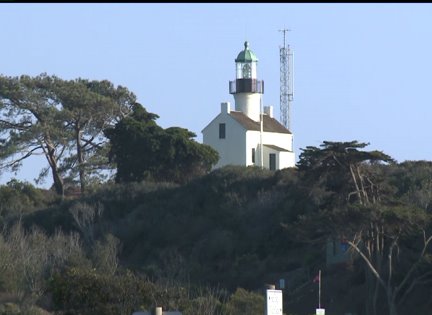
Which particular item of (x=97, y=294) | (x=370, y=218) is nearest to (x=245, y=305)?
(x=97, y=294)

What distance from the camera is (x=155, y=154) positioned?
61.2m

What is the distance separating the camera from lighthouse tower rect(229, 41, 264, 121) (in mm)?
65000

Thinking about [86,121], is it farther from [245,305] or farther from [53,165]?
[245,305]

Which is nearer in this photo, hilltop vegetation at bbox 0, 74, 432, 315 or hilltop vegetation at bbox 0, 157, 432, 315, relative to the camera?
hilltop vegetation at bbox 0, 74, 432, 315

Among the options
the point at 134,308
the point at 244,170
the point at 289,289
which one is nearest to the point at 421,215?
the point at 289,289

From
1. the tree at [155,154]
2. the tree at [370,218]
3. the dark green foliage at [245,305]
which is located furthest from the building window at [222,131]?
the dark green foliage at [245,305]

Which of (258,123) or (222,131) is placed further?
(258,123)

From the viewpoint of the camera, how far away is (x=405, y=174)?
2025 inches

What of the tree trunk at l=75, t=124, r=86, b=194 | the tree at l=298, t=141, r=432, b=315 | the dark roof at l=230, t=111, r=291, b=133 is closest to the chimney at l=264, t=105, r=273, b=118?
the dark roof at l=230, t=111, r=291, b=133

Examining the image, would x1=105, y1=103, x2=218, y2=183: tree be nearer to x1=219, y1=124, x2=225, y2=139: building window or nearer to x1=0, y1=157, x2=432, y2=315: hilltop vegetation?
x1=219, y1=124, x2=225, y2=139: building window

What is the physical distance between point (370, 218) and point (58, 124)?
3174 centimetres

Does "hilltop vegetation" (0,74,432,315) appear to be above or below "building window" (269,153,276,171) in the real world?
below

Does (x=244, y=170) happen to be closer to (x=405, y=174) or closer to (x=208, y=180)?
(x=208, y=180)

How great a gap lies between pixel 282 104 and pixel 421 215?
3220cm
